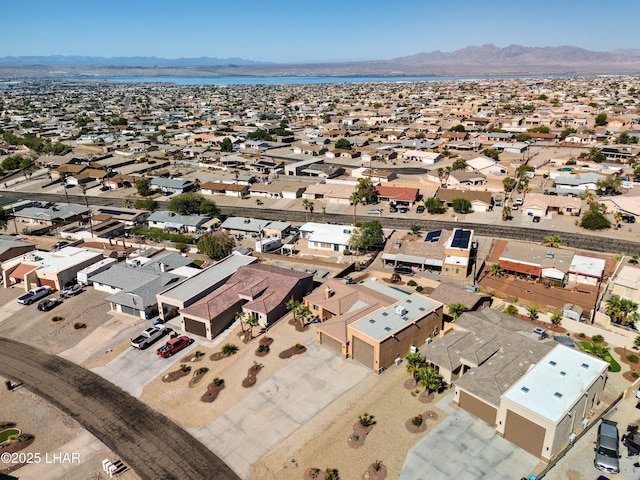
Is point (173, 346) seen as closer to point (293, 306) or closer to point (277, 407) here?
point (293, 306)

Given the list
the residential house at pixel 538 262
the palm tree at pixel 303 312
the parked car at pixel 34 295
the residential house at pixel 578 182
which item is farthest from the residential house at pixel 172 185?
the residential house at pixel 578 182

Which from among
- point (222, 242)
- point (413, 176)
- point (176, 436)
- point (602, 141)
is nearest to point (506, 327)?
point (176, 436)

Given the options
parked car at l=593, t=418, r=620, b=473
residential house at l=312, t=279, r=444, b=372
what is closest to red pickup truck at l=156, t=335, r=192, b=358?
residential house at l=312, t=279, r=444, b=372

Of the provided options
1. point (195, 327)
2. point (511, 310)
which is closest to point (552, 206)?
point (511, 310)

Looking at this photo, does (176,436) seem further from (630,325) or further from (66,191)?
(66,191)

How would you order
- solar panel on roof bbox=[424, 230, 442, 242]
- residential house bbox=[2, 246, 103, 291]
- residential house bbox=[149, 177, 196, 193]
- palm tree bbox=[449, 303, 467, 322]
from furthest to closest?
1. residential house bbox=[149, 177, 196, 193]
2. solar panel on roof bbox=[424, 230, 442, 242]
3. residential house bbox=[2, 246, 103, 291]
4. palm tree bbox=[449, 303, 467, 322]

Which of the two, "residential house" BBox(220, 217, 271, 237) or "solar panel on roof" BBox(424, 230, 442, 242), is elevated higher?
"solar panel on roof" BBox(424, 230, 442, 242)

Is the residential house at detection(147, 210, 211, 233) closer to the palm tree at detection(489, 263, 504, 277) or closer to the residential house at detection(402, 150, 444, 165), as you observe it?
the palm tree at detection(489, 263, 504, 277)
